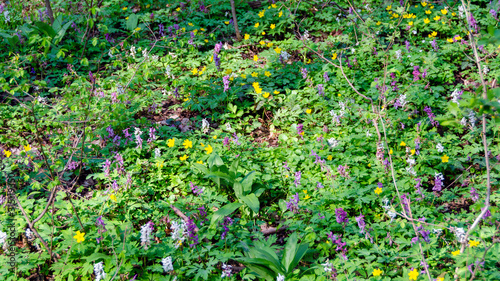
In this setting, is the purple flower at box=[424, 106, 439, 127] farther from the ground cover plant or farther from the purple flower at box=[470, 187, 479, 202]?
the purple flower at box=[470, 187, 479, 202]

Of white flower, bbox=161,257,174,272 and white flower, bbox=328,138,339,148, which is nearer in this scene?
→ white flower, bbox=161,257,174,272

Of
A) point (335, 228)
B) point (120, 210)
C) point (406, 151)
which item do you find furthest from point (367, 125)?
point (120, 210)

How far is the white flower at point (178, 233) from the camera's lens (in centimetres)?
259

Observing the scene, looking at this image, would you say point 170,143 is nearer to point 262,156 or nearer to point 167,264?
point 262,156

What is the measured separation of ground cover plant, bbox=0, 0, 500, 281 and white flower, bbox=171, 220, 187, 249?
0.02m

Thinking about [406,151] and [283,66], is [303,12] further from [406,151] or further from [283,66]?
[406,151]

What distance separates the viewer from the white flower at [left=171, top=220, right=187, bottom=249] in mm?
2590

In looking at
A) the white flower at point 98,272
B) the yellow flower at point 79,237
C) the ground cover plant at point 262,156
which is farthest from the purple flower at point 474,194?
the yellow flower at point 79,237

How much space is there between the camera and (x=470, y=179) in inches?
125

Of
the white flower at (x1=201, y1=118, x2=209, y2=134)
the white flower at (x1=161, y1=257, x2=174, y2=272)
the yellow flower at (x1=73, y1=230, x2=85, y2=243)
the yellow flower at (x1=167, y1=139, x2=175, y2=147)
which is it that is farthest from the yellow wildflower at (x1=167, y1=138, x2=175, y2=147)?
the white flower at (x1=161, y1=257, x2=174, y2=272)

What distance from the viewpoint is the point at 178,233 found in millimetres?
2607

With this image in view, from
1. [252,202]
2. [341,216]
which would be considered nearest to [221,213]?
[252,202]

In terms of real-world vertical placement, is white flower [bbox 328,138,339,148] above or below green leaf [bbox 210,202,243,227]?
above

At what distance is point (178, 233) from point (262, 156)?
1.37 metres
